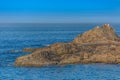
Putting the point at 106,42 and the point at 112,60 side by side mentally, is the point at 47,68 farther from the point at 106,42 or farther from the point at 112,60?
the point at 106,42

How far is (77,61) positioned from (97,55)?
14.0ft

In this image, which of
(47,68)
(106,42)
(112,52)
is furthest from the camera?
(106,42)

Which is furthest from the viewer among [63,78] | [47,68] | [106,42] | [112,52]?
[106,42]

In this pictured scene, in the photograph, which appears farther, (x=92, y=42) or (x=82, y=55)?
(x=92, y=42)

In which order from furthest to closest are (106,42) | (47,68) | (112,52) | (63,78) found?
(106,42) → (112,52) → (47,68) → (63,78)

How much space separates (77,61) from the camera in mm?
97062

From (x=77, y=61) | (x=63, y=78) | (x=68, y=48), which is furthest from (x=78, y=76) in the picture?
(x=68, y=48)

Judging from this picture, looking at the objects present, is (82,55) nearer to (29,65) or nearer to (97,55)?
(97,55)

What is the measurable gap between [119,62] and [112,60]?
150cm

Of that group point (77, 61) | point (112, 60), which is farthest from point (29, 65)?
point (112, 60)

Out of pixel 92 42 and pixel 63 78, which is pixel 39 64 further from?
pixel 92 42

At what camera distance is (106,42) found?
11062cm

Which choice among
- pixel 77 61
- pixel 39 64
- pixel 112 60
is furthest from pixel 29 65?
pixel 112 60

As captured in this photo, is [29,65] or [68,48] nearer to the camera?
[29,65]
